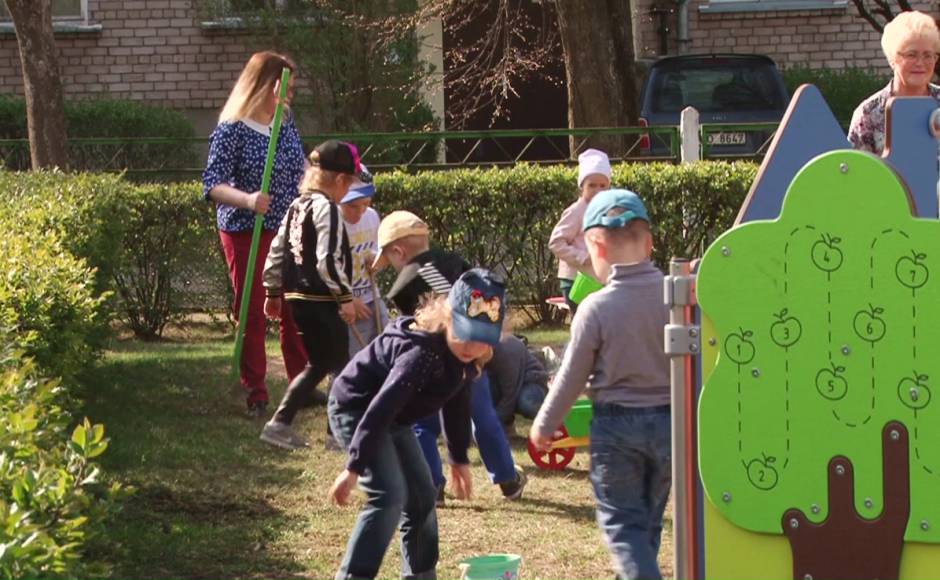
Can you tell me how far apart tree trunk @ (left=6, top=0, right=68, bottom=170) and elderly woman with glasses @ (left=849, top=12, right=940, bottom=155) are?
28.5 ft

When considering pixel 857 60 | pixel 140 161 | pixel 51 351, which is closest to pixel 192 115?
pixel 140 161

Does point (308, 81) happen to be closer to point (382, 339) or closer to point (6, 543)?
point (382, 339)

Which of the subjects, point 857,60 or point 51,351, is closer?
point 51,351

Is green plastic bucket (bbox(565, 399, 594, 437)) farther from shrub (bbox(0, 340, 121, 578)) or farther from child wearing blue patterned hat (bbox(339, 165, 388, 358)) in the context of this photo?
shrub (bbox(0, 340, 121, 578))

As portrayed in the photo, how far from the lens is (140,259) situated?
11.9 metres

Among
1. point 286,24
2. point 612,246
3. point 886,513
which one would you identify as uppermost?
point 286,24

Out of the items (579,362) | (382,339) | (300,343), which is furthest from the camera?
(300,343)

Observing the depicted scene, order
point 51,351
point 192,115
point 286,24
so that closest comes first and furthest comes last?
point 51,351
point 286,24
point 192,115

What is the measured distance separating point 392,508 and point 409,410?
311mm

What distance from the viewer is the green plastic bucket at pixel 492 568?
516 cm

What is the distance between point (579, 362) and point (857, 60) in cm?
1927

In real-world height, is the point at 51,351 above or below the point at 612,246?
below

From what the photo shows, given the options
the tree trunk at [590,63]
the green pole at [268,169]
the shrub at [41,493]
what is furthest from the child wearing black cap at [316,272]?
the tree trunk at [590,63]

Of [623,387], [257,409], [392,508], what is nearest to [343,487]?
[392,508]
